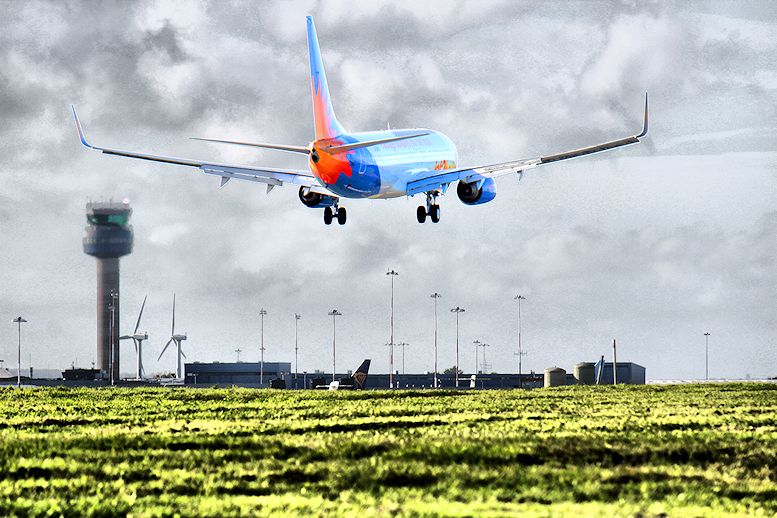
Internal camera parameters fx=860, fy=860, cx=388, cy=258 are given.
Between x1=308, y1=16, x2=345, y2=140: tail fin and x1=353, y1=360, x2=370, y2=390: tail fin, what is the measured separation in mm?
68250

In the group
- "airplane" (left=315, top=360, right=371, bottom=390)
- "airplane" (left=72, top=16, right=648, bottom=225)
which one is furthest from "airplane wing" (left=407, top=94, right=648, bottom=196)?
"airplane" (left=315, top=360, right=371, bottom=390)

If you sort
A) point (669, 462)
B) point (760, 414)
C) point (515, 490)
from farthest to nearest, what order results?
point (760, 414) < point (669, 462) < point (515, 490)

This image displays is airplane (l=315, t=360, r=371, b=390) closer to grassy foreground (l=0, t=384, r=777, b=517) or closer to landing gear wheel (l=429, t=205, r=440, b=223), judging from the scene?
landing gear wheel (l=429, t=205, r=440, b=223)

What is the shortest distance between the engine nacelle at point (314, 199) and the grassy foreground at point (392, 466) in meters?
26.7

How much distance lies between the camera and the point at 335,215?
54.0 metres

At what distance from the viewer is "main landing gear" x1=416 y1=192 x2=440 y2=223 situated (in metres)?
53.8

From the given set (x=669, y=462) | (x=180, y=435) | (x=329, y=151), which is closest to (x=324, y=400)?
(x=329, y=151)

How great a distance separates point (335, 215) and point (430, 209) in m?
5.97

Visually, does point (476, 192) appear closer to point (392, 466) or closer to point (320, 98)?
point (320, 98)

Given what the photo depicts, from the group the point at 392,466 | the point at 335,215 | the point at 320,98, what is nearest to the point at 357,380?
the point at 335,215

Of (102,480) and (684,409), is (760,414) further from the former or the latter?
(102,480)

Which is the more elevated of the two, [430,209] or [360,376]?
[430,209]

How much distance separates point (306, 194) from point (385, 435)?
33.5 metres

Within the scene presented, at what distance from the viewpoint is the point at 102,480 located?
15.0 m
